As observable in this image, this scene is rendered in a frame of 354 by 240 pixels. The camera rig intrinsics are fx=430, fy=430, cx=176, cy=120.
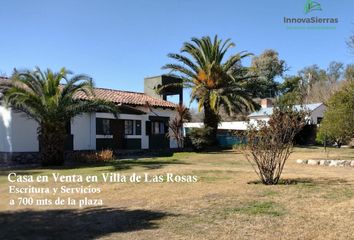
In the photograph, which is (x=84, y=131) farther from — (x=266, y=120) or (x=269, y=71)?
(x=269, y=71)

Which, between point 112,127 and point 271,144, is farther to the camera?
point 112,127

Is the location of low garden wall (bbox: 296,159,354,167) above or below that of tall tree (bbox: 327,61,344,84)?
below

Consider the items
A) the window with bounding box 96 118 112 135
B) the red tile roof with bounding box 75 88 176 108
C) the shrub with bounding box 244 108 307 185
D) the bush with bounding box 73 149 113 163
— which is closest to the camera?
the shrub with bounding box 244 108 307 185

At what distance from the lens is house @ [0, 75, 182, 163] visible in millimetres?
22203

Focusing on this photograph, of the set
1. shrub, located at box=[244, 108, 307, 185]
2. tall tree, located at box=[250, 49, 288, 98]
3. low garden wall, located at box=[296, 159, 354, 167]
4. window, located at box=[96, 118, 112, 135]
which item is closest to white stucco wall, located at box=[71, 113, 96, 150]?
window, located at box=[96, 118, 112, 135]

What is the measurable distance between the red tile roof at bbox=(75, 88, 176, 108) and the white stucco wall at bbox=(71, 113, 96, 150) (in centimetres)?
236

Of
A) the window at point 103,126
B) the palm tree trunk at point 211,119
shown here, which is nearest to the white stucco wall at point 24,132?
the window at point 103,126

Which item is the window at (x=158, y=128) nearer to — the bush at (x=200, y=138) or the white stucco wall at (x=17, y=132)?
the bush at (x=200, y=138)

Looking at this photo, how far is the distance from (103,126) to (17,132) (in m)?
5.74

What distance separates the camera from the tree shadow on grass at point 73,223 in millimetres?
7484

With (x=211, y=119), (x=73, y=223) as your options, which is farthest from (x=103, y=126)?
(x=73, y=223)

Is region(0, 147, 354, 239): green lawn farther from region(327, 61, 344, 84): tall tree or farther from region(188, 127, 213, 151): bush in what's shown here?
region(327, 61, 344, 84): tall tree

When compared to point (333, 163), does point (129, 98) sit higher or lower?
higher

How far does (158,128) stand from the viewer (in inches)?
1212
